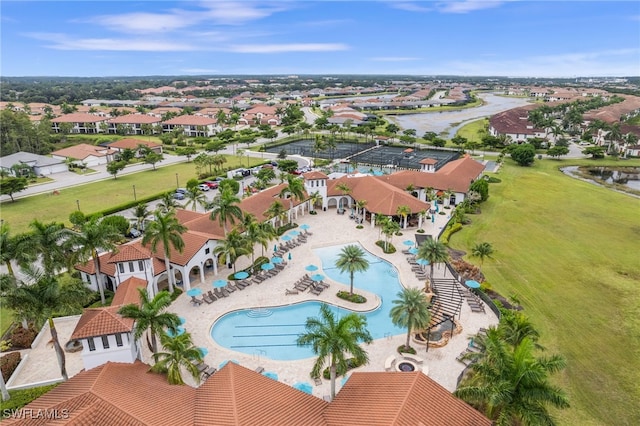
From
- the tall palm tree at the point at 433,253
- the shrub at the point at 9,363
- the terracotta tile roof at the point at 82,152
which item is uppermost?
the terracotta tile roof at the point at 82,152

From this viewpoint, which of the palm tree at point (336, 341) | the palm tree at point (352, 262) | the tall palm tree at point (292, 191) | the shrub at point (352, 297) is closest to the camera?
the palm tree at point (336, 341)

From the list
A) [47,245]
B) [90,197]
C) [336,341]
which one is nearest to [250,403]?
[336,341]

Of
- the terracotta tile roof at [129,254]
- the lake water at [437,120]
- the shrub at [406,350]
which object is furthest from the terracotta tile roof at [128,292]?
the lake water at [437,120]

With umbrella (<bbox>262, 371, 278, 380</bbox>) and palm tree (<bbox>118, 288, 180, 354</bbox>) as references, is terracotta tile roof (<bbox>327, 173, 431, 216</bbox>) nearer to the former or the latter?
umbrella (<bbox>262, 371, 278, 380</bbox>)

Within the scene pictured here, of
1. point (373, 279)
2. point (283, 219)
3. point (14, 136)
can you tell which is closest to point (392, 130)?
point (283, 219)

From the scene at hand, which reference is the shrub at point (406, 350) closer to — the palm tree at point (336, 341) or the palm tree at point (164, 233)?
the palm tree at point (336, 341)
